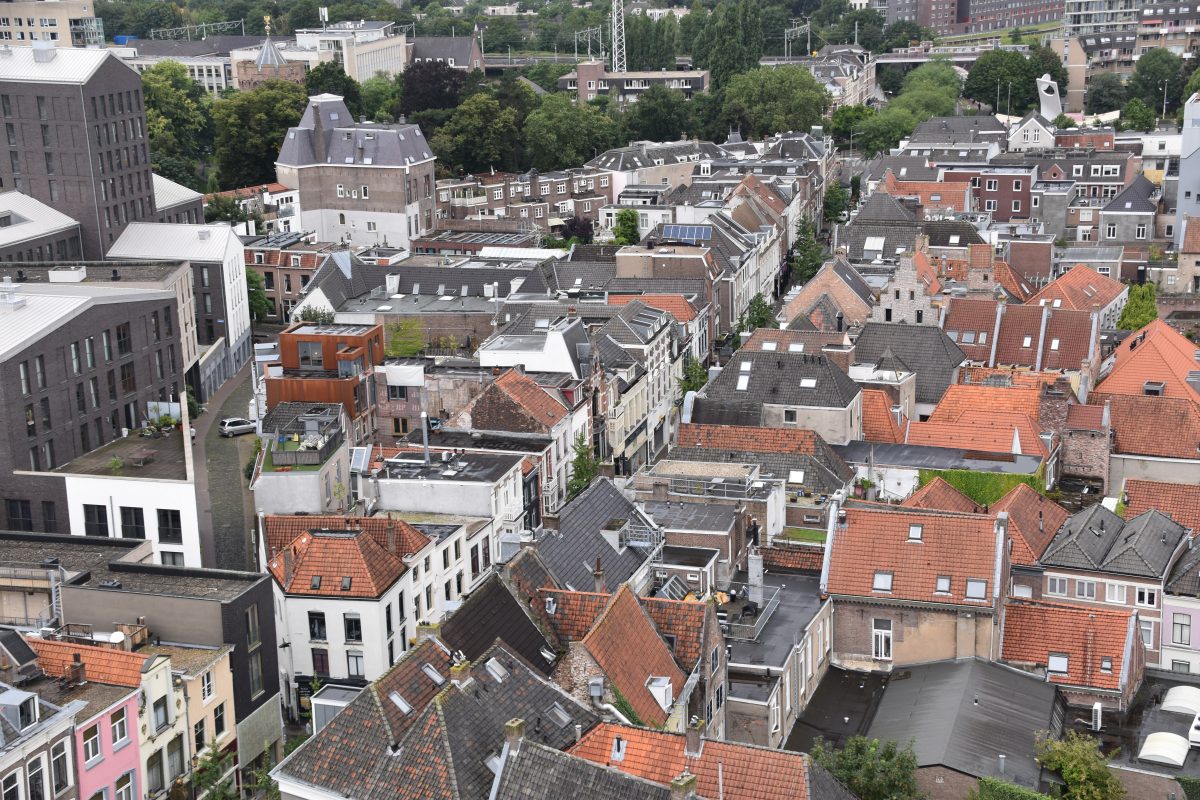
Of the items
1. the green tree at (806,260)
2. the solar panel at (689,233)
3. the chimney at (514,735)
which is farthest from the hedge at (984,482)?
the green tree at (806,260)

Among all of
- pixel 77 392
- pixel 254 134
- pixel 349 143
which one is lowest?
pixel 77 392

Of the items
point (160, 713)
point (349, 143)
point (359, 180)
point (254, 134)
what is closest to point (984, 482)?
point (160, 713)

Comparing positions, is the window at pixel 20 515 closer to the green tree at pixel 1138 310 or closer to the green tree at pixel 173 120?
the green tree at pixel 1138 310

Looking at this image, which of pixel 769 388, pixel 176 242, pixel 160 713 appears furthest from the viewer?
pixel 176 242

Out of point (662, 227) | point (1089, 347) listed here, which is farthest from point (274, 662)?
point (662, 227)

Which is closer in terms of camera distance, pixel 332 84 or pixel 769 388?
pixel 769 388

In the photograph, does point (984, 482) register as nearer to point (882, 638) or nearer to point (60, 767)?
point (882, 638)
